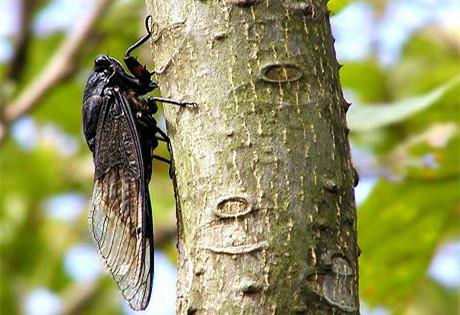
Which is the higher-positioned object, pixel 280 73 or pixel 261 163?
pixel 280 73

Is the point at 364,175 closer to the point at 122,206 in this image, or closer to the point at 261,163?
the point at 122,206

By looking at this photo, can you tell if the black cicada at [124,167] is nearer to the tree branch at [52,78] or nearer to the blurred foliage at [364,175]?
the blurred foliage at [364,175]

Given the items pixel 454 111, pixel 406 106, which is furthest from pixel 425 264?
pixel 406 106

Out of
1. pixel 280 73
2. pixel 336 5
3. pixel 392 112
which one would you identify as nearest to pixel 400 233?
pixel 392 112

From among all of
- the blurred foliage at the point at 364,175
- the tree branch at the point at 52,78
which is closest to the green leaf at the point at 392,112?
the blurred foliage at the point at 364,175

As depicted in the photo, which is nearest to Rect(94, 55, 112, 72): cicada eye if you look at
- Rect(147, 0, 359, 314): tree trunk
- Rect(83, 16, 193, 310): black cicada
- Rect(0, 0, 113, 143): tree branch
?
Rect(83, 16, 193, 310): black cicada

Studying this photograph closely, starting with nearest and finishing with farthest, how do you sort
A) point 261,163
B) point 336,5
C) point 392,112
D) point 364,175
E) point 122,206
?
point 261,163
point 122,206
point 336,5
point 392,112
point 364,175
